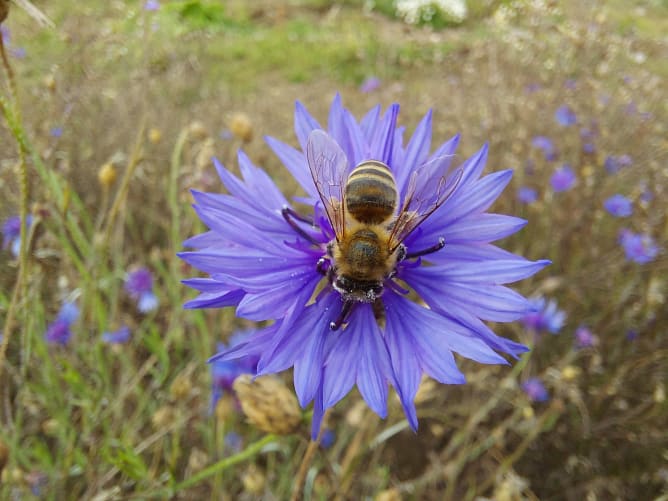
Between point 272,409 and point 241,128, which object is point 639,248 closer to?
point 241,128

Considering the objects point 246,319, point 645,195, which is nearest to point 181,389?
point 246,319

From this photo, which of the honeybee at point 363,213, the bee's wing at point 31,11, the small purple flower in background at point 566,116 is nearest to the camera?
the bee's wing at point 31,11

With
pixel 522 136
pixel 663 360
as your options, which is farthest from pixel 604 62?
pixel 663 360

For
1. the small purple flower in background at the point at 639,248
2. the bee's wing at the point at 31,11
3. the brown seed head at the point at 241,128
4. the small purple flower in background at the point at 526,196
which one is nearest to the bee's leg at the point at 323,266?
the bee's wing at the point at 31,11

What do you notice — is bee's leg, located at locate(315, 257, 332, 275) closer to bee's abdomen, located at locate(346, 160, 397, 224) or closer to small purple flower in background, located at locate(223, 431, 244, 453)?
bee's abdomen, located at locate(346, 160, 397, 224)

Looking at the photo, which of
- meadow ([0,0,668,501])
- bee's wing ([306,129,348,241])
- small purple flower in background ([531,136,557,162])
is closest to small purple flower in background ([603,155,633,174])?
meadow ([0,0,668,501])

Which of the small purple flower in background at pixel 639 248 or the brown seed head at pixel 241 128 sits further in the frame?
the small purple flower in background at pixel 639 248

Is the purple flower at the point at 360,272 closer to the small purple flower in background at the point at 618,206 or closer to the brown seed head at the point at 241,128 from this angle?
the brown seed head at the point at 241,128
